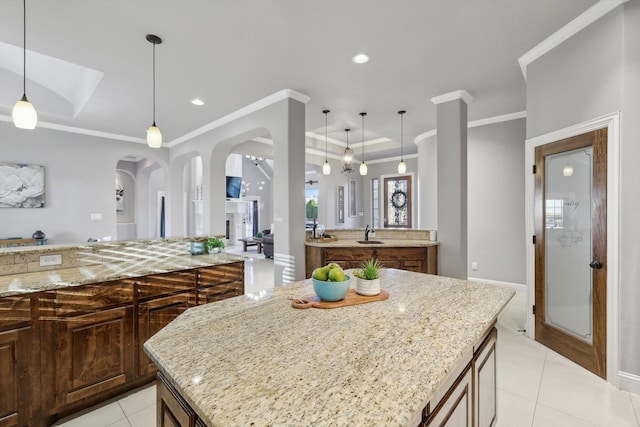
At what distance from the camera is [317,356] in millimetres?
953

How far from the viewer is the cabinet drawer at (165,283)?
7.41ft

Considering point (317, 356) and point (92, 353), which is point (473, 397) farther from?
point (92, 353)

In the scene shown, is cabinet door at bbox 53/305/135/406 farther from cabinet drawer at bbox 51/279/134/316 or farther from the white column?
the white column

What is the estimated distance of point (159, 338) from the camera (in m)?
1.10

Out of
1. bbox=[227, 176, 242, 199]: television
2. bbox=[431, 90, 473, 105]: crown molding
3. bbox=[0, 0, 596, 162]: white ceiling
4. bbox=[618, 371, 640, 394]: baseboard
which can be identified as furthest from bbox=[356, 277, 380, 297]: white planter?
bbox=[227, 176, 242, 199]: television

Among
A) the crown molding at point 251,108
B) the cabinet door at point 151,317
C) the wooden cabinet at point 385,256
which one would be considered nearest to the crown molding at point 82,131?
the crown molding at point 251,108

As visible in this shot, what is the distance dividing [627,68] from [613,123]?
0.40 metres

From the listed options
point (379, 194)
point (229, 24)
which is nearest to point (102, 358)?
point (229, 24)

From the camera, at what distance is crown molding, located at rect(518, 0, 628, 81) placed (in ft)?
7.56

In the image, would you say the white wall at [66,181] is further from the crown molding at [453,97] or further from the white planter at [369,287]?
the white planter at [369,287]

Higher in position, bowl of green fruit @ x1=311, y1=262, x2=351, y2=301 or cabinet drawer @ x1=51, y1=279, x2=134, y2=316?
bowl of green fruit @ x1=311, y1=262, x2=351, y2=301

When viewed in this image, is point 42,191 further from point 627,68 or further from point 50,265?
point 627,68

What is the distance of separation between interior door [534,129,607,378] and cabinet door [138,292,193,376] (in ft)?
11.4

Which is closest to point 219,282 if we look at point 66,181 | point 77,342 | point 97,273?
point 97,273
